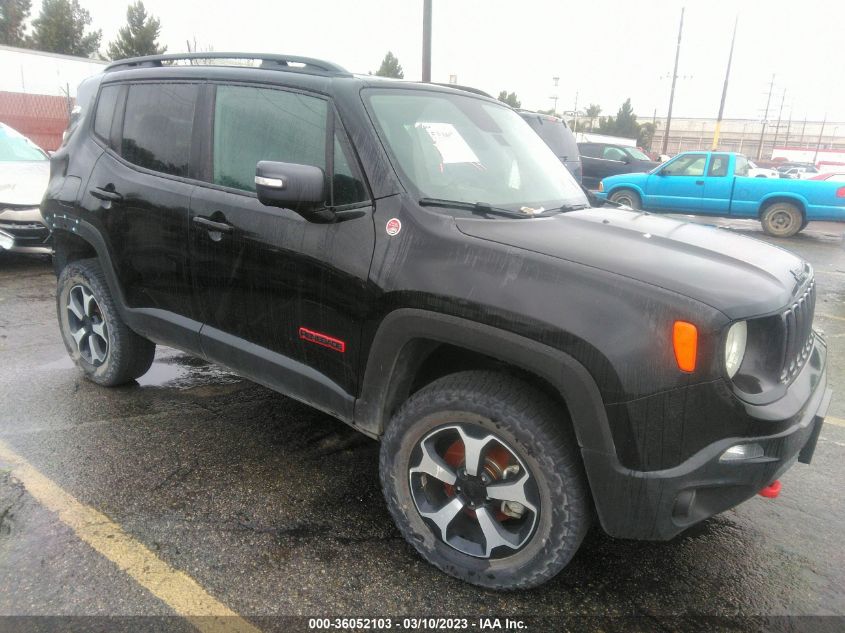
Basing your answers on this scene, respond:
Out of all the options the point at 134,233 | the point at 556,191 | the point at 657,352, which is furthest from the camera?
the point at 134,233

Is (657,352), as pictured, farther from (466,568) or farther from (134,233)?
(134,233)

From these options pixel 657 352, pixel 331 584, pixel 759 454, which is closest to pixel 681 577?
pixel 759 454

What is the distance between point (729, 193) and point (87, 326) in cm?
1261

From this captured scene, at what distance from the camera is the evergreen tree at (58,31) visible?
51.5m

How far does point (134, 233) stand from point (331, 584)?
2.15 metres

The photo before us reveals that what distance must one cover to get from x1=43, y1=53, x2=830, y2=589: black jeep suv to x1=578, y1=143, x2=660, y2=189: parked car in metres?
14.1

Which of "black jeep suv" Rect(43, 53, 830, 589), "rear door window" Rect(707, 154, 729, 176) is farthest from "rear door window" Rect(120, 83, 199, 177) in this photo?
"rear door window" Rect(707, 154, 729, 176)

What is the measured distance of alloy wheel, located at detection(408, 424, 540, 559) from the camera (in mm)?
2252

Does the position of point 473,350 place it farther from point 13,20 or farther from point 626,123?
point 626,123

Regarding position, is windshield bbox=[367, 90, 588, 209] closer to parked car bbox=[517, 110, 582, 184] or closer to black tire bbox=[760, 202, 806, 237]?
parked car bbox=[517, 110, 582, 184]

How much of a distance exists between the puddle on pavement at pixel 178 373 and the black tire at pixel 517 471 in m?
2.12

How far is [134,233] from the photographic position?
3367mm

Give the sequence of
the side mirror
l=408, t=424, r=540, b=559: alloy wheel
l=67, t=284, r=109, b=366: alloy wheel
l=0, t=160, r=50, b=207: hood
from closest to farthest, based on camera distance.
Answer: l=408, t=424, r=540, b=559: alloy wheel
the side mirror
l=67, t=284, r=109, b=366: alloy wheel
l=0, t=160, r=50, b=207: hood

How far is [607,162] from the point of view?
54.5 feet
